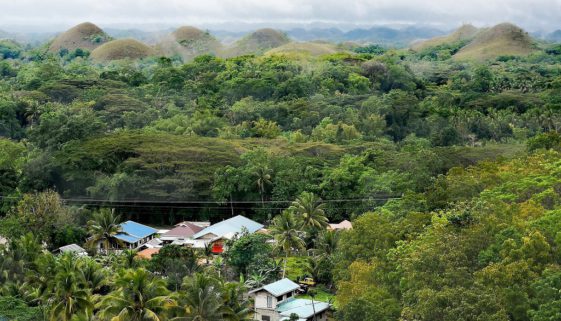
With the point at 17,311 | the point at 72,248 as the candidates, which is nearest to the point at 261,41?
the point at 72,248

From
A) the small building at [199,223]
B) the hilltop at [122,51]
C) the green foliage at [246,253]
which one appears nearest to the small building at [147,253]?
the small building at [199,223]

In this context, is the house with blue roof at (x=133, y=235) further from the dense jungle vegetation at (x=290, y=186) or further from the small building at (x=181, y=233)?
the dense jungle vegetation at (x=290, y=186)

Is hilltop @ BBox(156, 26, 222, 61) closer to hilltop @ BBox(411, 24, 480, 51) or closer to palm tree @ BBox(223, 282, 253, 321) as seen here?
hilltop @ BBox(411, 24, 480, 51)

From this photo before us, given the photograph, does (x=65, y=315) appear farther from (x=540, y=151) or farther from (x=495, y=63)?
(x=495, y=63)

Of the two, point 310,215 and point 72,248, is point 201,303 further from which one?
point 72,248

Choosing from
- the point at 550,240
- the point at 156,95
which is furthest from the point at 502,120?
the point at 550,240

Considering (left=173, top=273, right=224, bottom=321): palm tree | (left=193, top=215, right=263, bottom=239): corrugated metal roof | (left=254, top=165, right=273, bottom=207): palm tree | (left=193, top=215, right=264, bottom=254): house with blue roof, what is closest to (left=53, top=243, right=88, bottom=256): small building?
(left=193, top=215, right=264, bottom=254): house with blue roof
